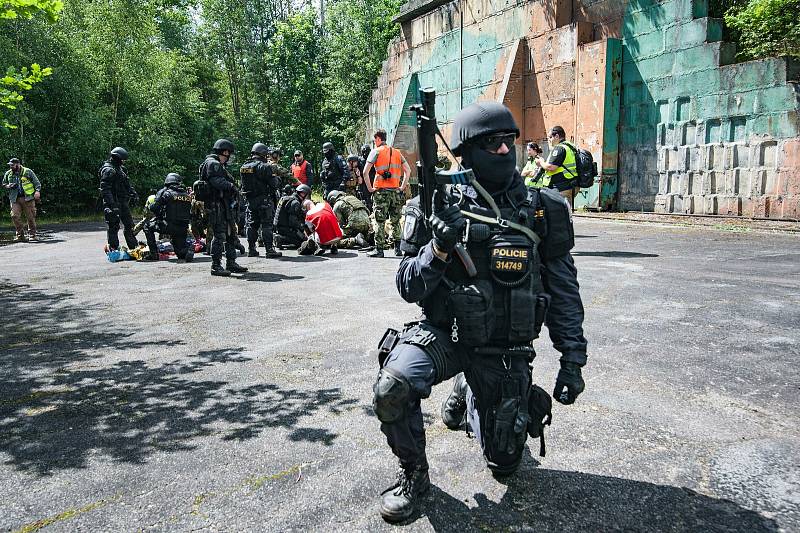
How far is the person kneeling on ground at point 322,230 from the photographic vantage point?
10773 mm

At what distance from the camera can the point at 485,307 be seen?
2488 millimetres

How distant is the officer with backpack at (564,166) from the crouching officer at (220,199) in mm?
4808

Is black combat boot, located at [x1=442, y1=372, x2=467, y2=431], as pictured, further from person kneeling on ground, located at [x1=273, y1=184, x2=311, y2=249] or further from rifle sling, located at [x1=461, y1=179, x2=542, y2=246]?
person kneeling on ground, located at [x1=273, y1=184, x2=311, y2=249]

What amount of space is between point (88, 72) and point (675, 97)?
22467mm

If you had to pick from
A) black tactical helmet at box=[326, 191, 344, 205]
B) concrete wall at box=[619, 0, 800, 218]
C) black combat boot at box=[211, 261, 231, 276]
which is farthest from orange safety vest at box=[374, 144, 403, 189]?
concrete wall at box=[619, 0, 800, 218]

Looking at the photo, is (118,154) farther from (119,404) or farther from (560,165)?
(119,404)

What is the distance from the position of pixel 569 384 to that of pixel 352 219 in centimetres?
930

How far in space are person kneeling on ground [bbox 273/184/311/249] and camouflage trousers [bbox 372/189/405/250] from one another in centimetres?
188

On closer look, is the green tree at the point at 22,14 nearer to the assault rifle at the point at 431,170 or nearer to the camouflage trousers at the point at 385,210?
the camouflage trousers at the point at 385,210

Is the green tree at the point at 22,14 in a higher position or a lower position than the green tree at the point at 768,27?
lower

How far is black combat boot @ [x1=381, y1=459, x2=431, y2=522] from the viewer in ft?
7.86

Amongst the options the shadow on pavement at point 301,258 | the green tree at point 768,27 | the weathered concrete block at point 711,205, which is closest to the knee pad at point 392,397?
the shadow on pavement at point 301,258

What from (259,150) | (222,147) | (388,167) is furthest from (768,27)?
(222,147)

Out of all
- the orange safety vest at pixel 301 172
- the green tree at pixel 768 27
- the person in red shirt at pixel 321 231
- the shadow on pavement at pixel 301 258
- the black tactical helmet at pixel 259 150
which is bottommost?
the shadow on pavement at pixel 301 258
